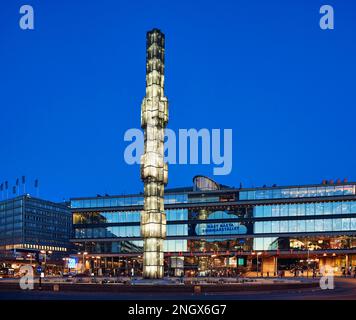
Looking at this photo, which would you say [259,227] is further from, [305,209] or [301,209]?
[305,209]

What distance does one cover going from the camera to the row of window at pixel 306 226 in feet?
404

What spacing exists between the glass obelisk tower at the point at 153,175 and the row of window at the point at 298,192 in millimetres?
64857

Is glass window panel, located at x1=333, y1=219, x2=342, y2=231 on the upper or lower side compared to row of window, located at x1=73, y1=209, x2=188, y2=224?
lower

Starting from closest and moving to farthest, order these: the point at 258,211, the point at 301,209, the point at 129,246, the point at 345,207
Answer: the point at 345,207 < the point at 301,209 < the point at 258,211 < the point at 129,246

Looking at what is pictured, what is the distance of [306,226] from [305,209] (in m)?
3.70

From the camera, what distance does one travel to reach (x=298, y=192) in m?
129

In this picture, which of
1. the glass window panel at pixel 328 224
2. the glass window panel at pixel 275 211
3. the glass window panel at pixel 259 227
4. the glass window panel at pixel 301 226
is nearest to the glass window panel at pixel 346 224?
the glass window panel at pixel 328 224

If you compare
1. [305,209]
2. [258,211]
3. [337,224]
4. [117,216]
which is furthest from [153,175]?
[117,216]

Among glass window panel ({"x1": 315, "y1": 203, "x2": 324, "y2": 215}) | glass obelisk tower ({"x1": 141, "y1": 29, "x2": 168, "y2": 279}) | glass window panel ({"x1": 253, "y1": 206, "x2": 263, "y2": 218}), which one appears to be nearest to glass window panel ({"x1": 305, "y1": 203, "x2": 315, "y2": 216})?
glass window panel ({"x1": 315, "y1": 203, "x2": 324, "y2": 215})

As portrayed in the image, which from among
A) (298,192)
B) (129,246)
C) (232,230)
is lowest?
(129,246)

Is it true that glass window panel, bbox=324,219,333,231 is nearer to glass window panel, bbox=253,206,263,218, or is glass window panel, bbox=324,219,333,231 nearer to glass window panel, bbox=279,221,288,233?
glass window panel, bbox=279,221,288,233

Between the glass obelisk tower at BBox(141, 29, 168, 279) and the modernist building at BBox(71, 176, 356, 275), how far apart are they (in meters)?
59.5

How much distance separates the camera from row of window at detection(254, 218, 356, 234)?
404ft
